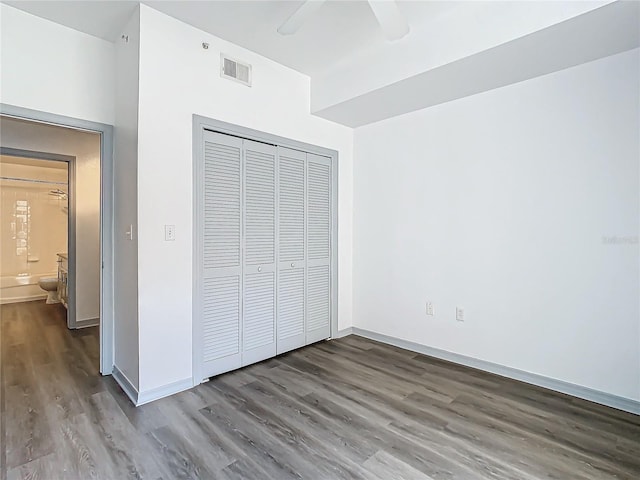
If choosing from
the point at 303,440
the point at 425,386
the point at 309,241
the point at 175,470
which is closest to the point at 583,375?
the point at 425,386

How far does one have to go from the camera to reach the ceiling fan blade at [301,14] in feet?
6.37

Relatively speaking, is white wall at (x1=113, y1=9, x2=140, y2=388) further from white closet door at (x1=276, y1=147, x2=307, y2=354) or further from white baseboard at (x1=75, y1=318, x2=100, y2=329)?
white baseboard at (x1=75, y1=318, x2=100, y2=329)

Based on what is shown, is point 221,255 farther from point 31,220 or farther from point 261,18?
point 31,220

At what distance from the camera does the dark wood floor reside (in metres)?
1.73

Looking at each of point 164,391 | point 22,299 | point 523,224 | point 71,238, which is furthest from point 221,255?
point 22,299

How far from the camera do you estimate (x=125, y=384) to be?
2566 mm

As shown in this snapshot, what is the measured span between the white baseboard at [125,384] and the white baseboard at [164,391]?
1.8 inches

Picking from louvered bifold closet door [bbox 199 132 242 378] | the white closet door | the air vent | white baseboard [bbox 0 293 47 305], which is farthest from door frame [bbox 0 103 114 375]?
white baseboard [bbox 0 293 47 305]

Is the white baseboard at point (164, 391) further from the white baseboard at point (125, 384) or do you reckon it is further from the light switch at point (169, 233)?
the light switch at point (169, 233)

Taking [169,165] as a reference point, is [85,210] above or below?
below

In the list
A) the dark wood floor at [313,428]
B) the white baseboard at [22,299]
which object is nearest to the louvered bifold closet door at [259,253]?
the dark wood floor at [313,428]

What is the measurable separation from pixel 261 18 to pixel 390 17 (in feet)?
3.47

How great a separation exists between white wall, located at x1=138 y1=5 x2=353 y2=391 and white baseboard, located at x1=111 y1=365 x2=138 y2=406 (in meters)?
0.10

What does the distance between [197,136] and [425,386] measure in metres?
2.67
